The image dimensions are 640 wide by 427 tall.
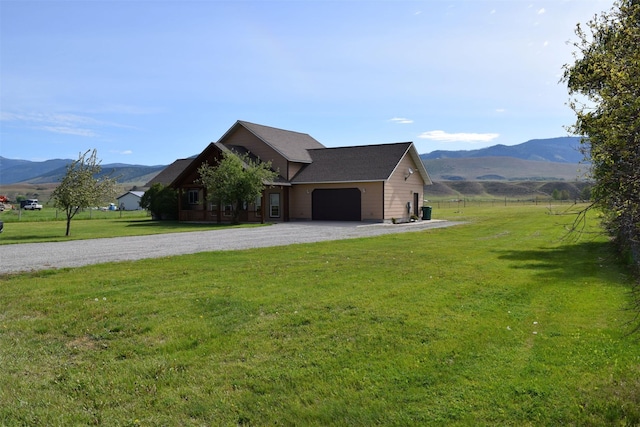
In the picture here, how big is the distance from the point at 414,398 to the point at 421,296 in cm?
367

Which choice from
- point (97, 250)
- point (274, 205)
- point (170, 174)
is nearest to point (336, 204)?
point (274, 205)

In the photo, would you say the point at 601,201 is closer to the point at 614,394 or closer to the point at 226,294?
the point at 614,394

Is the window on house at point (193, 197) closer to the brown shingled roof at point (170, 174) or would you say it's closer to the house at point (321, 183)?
the house at point (321, 183)

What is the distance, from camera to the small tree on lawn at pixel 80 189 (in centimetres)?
2123

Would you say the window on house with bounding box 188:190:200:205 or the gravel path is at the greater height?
the window on house with bounding box 188:190:200:205

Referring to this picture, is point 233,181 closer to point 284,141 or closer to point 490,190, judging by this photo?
point 284,141

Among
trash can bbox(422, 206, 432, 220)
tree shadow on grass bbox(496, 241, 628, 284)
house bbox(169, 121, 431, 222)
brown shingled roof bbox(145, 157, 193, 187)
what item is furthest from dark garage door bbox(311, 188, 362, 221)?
tree shadow on grass bbox(496, 241, 628, 284)

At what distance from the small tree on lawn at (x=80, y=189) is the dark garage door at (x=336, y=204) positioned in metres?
14.3

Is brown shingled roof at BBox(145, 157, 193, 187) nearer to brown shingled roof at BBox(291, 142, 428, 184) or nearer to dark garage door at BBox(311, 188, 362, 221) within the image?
brown shingled roof at BBox(291, 142, 428, 184)

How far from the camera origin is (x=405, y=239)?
59.9 ft

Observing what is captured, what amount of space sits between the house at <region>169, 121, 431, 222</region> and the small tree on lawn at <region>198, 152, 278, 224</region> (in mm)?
1566

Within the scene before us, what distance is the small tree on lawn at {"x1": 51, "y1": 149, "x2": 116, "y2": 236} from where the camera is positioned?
69.7 feet

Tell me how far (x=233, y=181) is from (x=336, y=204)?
302 inches

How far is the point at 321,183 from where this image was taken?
32062 mm
